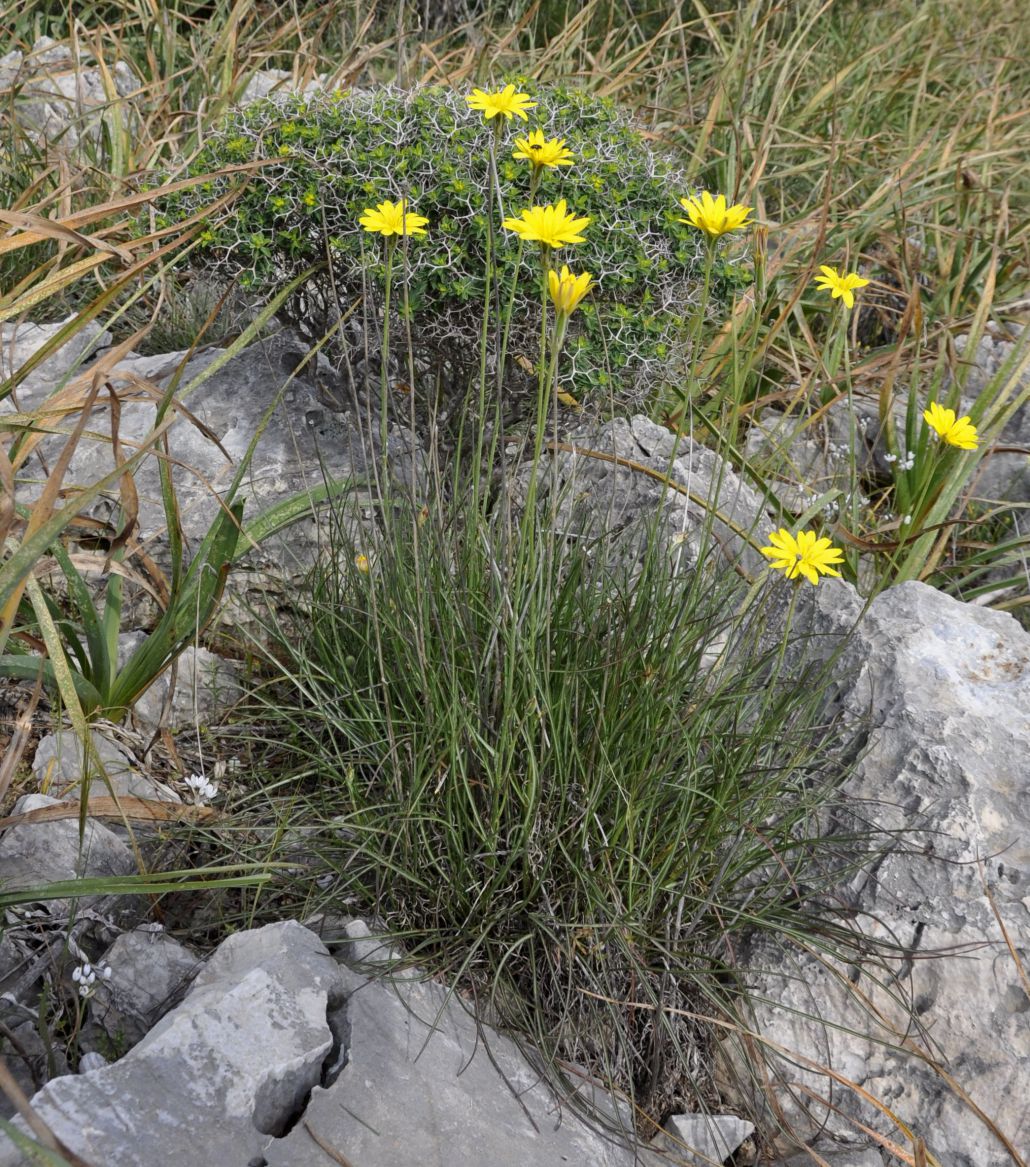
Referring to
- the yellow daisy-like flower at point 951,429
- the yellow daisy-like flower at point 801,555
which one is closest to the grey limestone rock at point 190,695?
the yellow daisy-like flower at point 801,555

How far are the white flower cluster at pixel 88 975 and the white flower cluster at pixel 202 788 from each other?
351 mm

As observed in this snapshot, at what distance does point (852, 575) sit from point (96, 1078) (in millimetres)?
2045

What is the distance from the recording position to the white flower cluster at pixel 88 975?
5.11 ft

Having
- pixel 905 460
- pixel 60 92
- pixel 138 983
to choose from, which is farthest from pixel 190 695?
pixel 60 92

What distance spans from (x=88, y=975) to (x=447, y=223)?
1608 mm

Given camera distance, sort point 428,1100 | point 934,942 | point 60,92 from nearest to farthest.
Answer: point 428,1100 → point 934,942 → point 60,92

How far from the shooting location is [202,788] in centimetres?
193

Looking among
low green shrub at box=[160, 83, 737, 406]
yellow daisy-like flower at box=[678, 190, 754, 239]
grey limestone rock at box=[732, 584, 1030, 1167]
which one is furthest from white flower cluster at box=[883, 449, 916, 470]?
yellow daisy-like flower at box=[678, 190, 754, 239]

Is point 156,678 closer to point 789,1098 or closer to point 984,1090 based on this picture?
point 789,1098

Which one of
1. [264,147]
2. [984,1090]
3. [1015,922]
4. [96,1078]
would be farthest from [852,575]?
[96,1078]

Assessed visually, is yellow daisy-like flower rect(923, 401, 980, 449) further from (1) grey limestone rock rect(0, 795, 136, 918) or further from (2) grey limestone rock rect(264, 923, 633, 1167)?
(1) grey limestone rock rect(0, 795, 136, 918)

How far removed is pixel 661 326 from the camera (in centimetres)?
252

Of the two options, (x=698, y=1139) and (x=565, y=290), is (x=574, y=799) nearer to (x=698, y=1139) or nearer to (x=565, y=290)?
(x=698, y=1139)

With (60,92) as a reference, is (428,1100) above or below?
below
